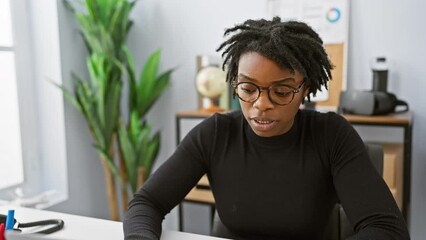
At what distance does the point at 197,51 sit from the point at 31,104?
3.21 feet

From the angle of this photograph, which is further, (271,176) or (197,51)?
(197,51)

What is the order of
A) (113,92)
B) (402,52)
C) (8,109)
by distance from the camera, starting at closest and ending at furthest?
(402,52) < (8,109) < (113,92)

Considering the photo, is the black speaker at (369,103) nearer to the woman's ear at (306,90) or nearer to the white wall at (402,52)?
the white wall at (402,52)

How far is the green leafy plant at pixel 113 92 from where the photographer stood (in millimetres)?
2268

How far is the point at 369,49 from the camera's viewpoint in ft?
7.04

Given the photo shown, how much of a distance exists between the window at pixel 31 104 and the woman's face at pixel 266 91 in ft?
5.26

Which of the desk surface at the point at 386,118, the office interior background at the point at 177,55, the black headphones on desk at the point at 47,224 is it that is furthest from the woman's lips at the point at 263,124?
the office interior background at the point at 177,55

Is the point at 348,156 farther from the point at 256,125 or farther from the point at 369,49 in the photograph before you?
the point at 369,49

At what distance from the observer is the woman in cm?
96

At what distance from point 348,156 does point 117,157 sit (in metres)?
1.93

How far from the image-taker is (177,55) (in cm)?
258

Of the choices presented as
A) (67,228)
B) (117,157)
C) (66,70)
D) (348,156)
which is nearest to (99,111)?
(66,70)

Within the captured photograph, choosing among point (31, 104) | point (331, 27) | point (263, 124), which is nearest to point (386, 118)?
point (331, 27)

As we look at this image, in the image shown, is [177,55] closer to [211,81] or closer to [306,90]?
[211,81]
